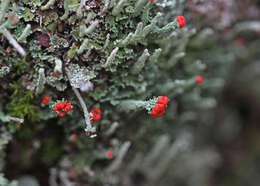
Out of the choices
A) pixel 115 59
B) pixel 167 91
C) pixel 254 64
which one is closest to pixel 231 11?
pixel 254 64

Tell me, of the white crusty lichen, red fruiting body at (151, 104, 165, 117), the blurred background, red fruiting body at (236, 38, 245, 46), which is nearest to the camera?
red fruiting body at (151, 104, 165, 117)

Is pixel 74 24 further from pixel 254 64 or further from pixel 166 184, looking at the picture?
pixel 254 64

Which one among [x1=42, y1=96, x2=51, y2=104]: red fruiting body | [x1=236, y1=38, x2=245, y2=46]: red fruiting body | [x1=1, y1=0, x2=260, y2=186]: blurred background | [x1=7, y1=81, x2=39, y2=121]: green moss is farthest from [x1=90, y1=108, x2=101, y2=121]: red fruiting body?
[x1=236, y1=38, x2=245, y2=46]: red fruiting body

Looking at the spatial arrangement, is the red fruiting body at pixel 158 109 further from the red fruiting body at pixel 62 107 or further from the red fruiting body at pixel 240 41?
the red fruiting body at pixel 240 41

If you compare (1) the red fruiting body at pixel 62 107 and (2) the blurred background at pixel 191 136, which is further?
(2) the blurred background at pixel 191 136

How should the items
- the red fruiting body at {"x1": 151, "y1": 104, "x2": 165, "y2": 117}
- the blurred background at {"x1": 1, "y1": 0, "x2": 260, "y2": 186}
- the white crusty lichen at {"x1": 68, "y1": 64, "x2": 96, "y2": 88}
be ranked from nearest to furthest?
the red fruiting body at {"x1": 151, "y1": 104, "x2": 165, "y2": 117}
the white crusty lichen at {"x1": 68, "y1": 64, "x2": 96, "y2": 88}
the blurred background at {"x1": 1, "y1": 0, "x2": 260, "y2": 186}

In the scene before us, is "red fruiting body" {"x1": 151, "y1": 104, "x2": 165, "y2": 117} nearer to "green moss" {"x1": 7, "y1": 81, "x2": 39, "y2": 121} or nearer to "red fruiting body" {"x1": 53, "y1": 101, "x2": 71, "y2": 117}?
"red fruiting body" {"x1": 53, "y1": 101, "x2": 71, "y2": 117}

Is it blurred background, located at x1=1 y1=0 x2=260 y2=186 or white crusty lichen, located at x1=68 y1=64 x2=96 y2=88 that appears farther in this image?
blurred background, located at x1=1 y1=0 x2=260 y2=186

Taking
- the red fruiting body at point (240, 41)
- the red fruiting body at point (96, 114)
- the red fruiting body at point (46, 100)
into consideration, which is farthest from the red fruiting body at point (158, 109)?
the red fruiting body at point (240, 41)
